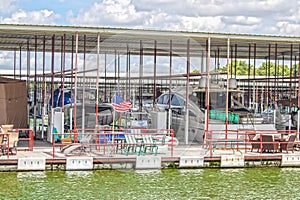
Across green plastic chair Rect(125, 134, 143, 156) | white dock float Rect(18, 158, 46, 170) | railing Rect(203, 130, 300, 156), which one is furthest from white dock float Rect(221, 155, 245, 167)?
white dock float Rect(18, 158, 46, 170)

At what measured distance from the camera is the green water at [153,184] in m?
13.4

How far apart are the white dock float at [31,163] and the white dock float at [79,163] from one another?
2.24ft

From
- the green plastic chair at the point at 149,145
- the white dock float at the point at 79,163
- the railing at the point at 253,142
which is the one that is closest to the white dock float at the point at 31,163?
the white dock float at the point at 79,163

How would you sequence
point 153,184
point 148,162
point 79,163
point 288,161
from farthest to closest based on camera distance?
point 288,161 → point 148,162 → point 79,163 → point 153,184

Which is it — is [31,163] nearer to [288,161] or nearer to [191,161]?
[191,161]

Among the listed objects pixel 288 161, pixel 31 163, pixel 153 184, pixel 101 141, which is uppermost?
pixel 101 141

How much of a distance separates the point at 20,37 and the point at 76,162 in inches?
319

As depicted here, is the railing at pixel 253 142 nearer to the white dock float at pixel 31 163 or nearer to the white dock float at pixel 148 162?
the white dock float at pixel 148 162

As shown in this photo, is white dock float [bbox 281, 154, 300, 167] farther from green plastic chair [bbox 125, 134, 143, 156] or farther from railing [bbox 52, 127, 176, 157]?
green plastic chair [bbox 125, 134, 143, 156]

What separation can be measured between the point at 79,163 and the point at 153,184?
103 inches

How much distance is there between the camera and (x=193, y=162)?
17109mm

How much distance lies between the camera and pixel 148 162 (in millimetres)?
16594

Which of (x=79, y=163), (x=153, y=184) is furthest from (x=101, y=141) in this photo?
(x=153, y=184)

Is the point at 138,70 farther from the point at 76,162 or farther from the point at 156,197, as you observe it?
the point at 156,197
